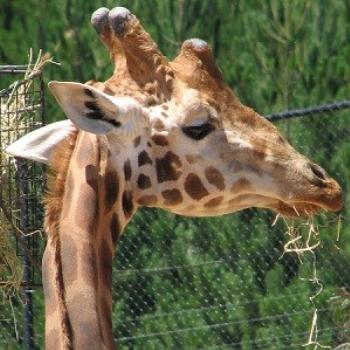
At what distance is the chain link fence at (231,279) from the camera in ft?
27.2

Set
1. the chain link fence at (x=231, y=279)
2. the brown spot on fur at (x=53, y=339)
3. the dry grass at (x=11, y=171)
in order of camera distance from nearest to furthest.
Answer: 1. the brown spot on fur at (x=53, y=339)
2. the dry grass at (x=11, y=171)
3. the chain link fence at (x=231, y=279)

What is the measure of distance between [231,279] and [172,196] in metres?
3.85

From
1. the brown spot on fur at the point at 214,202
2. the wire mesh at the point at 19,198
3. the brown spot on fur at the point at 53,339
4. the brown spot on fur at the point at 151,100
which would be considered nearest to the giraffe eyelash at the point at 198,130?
the brown spot on fur at the point at 151,100

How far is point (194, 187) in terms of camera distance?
462cm

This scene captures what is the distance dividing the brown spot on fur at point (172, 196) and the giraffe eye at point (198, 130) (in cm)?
16

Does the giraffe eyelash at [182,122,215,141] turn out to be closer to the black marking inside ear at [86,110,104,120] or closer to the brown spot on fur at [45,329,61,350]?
the black marking inside ear at [86,110,104,120]

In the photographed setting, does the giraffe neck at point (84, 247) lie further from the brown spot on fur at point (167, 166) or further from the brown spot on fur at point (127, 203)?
the brown spot on fur at point (167, 166)

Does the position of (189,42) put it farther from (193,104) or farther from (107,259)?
(107,259)

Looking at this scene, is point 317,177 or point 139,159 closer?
point 139,159

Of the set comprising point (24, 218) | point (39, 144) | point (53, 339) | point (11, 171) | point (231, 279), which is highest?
point (39, 144)

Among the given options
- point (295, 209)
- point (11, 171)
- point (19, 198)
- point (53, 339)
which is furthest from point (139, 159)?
point (11, 171)

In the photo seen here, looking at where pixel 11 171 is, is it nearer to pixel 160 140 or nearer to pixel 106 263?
pixel 160 140

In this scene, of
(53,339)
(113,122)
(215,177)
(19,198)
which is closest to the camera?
(53,339)

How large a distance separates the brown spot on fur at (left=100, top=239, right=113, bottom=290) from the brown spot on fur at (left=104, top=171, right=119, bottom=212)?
0.11 m
